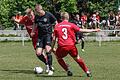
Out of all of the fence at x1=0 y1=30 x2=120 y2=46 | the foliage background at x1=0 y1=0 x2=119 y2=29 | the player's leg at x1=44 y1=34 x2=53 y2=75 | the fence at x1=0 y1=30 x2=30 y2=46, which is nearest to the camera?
the player's leg at x1=44 y1=34 x2=53 y2=75

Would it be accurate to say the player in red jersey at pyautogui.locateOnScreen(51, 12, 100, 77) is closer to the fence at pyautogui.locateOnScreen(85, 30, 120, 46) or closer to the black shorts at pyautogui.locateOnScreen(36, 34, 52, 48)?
the black shorts at pyautogui.locateOnScreen(36, 34, 52, 48)

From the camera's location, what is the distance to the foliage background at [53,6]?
4809 centimetres

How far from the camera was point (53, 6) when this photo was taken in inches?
1902

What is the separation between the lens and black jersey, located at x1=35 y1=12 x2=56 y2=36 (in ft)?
50.6

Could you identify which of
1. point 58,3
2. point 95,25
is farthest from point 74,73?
point 58,3

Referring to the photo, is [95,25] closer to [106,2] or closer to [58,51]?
[106,2]

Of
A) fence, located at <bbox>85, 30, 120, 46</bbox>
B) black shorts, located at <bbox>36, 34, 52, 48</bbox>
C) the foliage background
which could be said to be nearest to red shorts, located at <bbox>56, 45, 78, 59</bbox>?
black shorts, located at <bbox>36, 34, 52, 48</bbox>

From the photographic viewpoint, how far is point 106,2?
50.6 m

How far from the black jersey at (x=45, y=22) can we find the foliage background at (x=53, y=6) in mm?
31744

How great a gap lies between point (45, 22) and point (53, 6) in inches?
1299

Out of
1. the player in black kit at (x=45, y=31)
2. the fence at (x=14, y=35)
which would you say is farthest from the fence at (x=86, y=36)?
the player in black kit at (x=45, y=31)

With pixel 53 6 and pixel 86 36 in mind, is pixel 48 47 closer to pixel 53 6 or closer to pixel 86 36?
pixel 86 36

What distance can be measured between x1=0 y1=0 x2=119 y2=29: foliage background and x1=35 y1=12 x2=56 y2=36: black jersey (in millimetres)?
31744

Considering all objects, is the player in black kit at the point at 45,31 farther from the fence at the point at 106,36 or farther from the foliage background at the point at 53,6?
the foliage background at the point at 53,6
